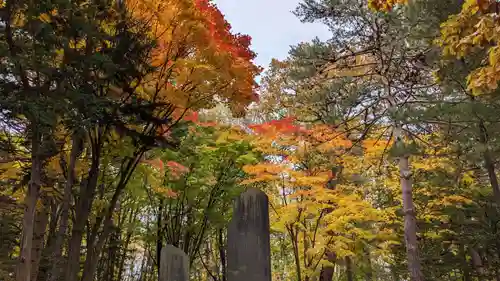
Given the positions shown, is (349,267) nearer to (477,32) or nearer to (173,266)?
(173,266)

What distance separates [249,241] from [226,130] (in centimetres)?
601

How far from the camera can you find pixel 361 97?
28.8 feet

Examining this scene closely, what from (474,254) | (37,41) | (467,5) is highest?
(37,41)

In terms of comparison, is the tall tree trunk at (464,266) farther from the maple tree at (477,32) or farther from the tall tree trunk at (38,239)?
the tall tree trunk at (38,239)

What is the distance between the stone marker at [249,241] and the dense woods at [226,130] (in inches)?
9.9

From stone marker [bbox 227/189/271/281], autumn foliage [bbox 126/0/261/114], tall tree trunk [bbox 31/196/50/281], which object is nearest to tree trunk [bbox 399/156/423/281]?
autumn foliage [bbox 126/0/261/114]

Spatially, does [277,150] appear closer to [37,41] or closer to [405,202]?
[405,202]

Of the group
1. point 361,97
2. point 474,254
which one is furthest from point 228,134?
point 474,254

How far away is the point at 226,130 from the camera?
9.73 metres

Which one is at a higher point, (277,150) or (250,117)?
(250,117)

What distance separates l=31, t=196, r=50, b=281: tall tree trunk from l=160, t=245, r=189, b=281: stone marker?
2586 mm

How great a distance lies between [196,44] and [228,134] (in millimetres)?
4242

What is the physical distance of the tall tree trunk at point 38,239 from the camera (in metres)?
6.29

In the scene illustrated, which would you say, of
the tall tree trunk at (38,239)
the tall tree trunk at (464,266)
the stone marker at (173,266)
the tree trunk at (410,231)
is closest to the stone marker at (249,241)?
the stone marker at (173,266)
